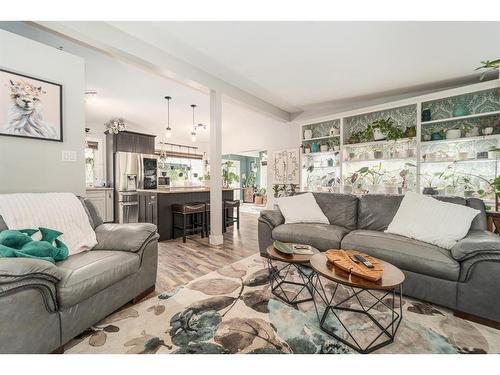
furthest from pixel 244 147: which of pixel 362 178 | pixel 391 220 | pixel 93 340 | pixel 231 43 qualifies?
pixel 93 340

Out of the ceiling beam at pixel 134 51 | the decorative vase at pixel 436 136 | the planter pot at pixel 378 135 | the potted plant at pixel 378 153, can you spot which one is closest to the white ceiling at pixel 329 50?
the ceiling beam at pixel 134 51

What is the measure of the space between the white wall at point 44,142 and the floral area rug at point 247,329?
1.56m

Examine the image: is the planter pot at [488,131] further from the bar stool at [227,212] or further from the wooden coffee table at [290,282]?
the bar stool at [227,212]

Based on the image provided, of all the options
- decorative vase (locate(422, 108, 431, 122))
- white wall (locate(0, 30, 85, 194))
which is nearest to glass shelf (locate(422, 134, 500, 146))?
decorative vase (locate(422, 108, 431, 122))

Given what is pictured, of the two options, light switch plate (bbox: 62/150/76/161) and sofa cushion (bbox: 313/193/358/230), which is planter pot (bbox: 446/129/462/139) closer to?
sofa cushion (bbox: 313/193/358/230)

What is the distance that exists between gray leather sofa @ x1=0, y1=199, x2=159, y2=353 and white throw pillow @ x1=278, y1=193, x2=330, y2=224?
1.73 meters

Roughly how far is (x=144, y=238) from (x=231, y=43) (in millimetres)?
2404

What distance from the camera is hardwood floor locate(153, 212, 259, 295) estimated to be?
250 cm

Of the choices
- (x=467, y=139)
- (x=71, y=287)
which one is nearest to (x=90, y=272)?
(x=71, y=287)

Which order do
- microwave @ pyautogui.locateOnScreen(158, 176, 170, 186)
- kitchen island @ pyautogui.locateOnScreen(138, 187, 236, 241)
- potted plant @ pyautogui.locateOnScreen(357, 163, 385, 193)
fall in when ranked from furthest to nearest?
microwave @ pyautogui.locateOnScreen(158, 176, 170, 186)
potted plant @ pyautogui.locateOnScreen(357, 163, 385, 193)
kitchen island @ pyautogui.locateOnScreen(138, 187, 236, 241)

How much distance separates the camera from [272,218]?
306 centimetres

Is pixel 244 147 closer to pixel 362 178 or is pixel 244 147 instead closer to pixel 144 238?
pixel 362 178

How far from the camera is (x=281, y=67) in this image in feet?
11.0

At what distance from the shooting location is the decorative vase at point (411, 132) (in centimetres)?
399
